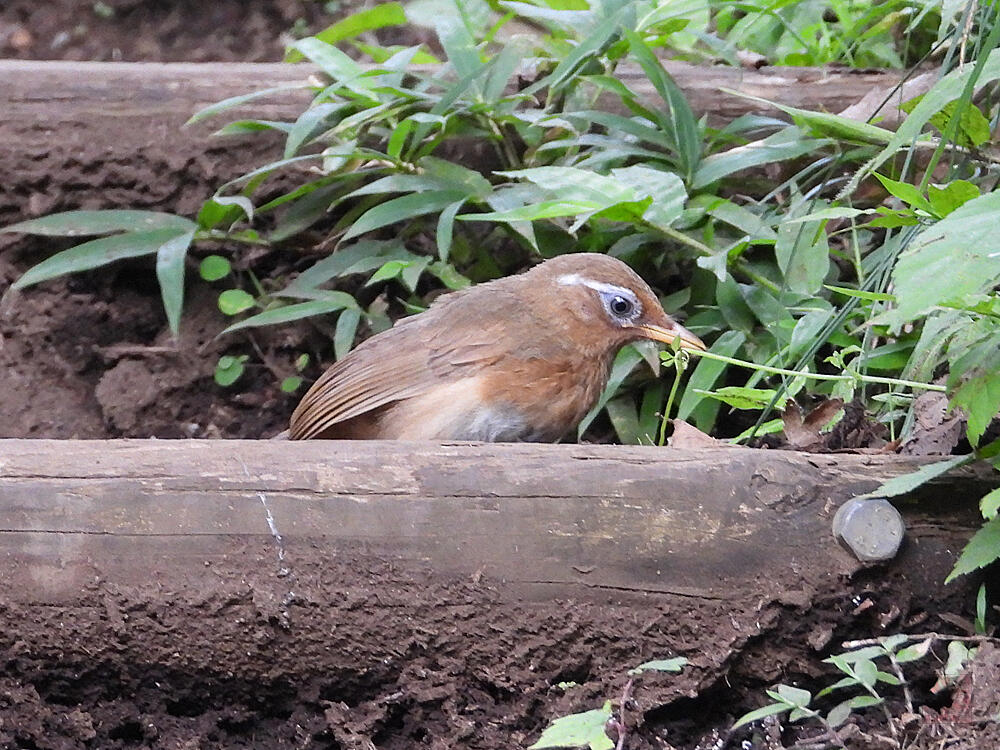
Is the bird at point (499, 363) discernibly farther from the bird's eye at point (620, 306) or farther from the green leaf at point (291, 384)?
the green leaf at point (291, 384)

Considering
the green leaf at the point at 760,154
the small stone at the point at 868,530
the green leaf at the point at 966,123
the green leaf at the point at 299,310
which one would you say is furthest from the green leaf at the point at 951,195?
the green leaf at the point at 299,310

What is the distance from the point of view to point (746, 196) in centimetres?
457

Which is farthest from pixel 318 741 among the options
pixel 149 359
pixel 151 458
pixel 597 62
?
pixel 597 62

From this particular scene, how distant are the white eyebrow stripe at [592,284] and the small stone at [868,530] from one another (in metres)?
1.35

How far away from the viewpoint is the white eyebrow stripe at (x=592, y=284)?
3863 millimetres

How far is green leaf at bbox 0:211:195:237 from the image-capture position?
15.3ft

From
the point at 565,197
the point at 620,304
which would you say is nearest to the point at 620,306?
the point at 620,304

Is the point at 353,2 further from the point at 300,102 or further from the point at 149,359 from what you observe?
the point at 149,359

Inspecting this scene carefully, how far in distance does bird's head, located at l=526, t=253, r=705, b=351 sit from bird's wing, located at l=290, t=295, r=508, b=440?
0.25m

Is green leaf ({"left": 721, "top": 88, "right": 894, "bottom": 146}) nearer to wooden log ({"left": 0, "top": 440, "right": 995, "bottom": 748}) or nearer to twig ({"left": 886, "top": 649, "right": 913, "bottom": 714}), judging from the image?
wooden log ({"left": 0, "top": 440, "right": 995, "bottom": 748})

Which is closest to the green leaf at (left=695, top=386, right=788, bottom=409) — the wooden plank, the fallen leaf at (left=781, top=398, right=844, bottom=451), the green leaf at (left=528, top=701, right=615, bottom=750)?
the fallen leaf at (left=781, top=398, right=844, bottom=451)

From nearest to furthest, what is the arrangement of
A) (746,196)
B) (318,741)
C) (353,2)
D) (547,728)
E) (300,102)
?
1. (547,728)
2. (318,741)
3. (746,196)
4. (300,102)
5. (353,2)

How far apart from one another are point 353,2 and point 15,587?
21.3 feet

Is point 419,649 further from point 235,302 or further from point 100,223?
point 100,223
